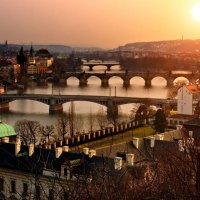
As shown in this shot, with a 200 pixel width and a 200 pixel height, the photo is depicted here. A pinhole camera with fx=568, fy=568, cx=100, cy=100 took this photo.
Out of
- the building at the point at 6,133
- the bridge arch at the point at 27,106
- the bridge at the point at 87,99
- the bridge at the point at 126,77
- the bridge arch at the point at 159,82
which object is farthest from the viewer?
the bridge arch at the point at 159,82

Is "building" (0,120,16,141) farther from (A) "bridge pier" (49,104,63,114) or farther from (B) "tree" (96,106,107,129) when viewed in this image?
(A) "bridge pier" (49,104,63,114)

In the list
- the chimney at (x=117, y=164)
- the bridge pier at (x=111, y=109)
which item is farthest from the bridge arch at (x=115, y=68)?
the chimney at (x=117, y=164)

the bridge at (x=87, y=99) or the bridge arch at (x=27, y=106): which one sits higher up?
the bridge at (x=87, y=99)

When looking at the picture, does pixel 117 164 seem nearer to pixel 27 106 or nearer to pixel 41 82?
pixel 27 106

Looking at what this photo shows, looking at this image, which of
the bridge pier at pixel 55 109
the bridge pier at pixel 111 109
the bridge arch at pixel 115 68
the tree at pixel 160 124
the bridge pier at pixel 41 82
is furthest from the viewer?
the bridge arch at pixel 115 68

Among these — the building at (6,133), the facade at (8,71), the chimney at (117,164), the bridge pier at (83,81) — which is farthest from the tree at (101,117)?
the facade at (8,71)

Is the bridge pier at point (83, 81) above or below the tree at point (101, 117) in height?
above

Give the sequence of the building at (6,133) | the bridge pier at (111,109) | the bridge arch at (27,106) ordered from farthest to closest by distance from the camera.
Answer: the bridge arch at (27,106)
the bridge pier at (111,109)
the building at (6,133)

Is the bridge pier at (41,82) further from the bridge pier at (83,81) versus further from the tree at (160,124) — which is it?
the tree at (160,124)

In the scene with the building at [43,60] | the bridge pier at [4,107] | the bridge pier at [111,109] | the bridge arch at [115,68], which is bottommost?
the bridge pier at [4,107]

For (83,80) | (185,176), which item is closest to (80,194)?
(185,176)

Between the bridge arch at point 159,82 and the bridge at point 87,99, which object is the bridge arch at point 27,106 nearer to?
the bridge at point 87,99

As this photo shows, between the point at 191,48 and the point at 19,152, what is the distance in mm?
115539

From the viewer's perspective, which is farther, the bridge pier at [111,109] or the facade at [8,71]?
the facade at [8,71]
